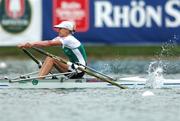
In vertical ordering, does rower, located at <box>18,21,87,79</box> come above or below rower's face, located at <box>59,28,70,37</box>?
below

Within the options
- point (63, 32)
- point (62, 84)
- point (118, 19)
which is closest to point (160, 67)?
point (63, 32)

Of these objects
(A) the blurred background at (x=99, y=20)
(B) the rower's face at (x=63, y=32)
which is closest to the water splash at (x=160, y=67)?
(A) the blurred background at (x=99, y=20)

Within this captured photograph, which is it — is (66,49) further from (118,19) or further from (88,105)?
(118,19)

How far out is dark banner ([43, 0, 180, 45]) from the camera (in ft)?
86.3

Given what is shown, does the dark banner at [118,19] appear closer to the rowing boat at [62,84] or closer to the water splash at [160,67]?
the water splash at [160,67]

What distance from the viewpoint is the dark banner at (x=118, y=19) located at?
1036 inches

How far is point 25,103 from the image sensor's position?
14742 mm

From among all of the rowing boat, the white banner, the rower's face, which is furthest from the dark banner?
the rowing boat

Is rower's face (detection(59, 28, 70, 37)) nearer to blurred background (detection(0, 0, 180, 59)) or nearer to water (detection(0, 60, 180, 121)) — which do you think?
water (detection(0, 60, 180, 121))

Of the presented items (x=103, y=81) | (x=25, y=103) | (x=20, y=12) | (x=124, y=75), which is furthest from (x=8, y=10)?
(x=25, y=103)

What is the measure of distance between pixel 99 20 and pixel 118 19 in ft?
2.03

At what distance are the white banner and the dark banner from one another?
0.26 metres

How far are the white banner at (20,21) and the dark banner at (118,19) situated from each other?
0.26m

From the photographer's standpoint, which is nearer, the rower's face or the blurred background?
the rower's face
